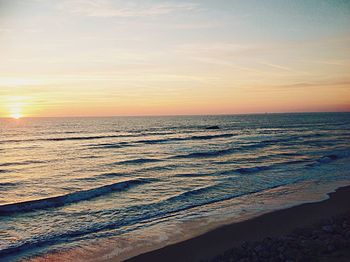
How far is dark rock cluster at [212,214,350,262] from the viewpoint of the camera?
7475 mm

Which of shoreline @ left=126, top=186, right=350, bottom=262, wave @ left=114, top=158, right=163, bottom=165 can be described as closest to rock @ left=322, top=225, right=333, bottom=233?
shoreline @ left=126, top=186, right=350, bottom=262

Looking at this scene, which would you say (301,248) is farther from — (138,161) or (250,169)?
(138,161)

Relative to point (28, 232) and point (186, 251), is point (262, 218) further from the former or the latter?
point (28, 232)

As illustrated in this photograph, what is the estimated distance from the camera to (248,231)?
35.2 feet

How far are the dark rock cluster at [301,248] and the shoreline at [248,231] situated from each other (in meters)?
0.96

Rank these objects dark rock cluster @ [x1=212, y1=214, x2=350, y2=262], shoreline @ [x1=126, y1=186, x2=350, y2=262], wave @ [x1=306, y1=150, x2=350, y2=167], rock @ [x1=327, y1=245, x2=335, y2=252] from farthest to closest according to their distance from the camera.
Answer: wave @ [x1=306, y1=150, x2=350, y2=167] → shoreline @ [x1=126, y1=186, x2=350, y2=262] → rock @ [x1=327, y1=245, x2=335, y2=252] → dark rock cluster @ [x1=212, y1=214, x2=350, y2=262]

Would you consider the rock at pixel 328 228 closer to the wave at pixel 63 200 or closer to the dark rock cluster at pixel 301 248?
the dark rock cluster at pixel 301 248

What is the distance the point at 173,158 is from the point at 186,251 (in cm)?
2109

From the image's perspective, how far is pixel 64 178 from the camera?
20641 millimetres

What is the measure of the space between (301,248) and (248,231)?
281 cm

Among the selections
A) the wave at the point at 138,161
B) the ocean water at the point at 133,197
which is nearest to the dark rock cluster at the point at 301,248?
the ocean water at the point at 133,197

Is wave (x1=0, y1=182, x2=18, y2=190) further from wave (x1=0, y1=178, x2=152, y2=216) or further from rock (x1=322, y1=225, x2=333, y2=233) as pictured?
rock (x1=322, y1=225, x2=333, y2=233)

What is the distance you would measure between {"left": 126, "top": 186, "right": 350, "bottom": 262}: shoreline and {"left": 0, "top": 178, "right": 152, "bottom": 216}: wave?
7315mm

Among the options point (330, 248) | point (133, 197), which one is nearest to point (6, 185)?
point (133, 197)
